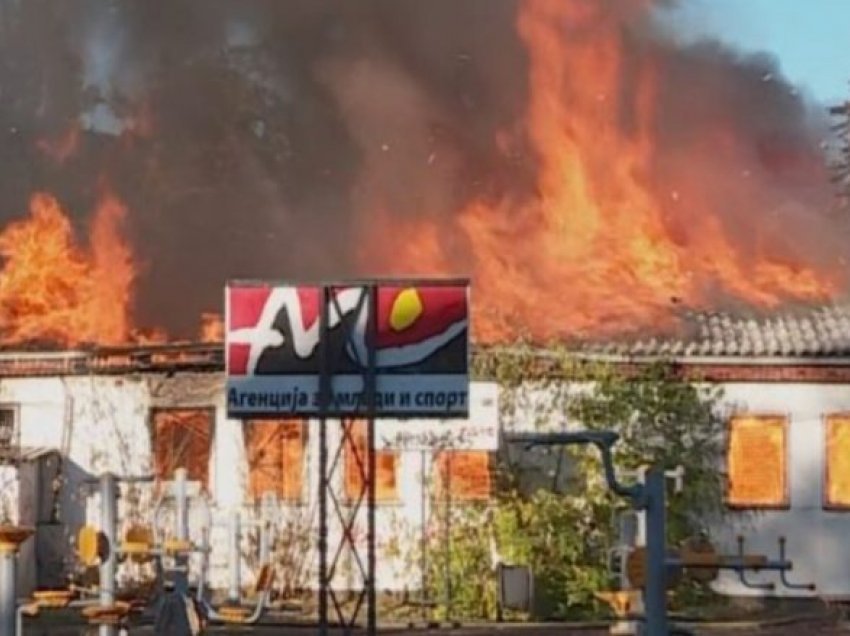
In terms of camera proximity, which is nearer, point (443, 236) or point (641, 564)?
point (641, 564)

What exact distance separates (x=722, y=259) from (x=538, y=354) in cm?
744

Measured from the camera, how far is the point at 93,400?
2536 centimetres

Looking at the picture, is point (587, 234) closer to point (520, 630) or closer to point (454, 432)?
point (454, 432)

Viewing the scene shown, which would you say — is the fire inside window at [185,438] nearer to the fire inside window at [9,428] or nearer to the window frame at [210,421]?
the window frame at [210,421]

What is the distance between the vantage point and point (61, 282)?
28719mm

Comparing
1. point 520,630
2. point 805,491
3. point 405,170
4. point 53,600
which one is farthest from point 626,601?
point 405,170

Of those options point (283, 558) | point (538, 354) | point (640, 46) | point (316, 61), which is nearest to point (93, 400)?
point (283, 558)

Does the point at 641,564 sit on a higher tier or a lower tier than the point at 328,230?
lower

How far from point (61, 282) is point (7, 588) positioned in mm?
18398

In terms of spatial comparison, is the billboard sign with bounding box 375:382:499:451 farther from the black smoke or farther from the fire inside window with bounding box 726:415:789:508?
the black smoke

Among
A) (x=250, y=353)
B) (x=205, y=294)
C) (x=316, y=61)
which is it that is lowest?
(x=250, y=353)

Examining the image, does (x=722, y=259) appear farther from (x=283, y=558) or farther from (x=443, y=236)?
(x=283, y=558)

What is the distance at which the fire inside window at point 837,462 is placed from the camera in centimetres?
2466

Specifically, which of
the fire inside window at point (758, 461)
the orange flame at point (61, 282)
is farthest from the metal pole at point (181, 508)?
the orange flame at point (61, 282)
